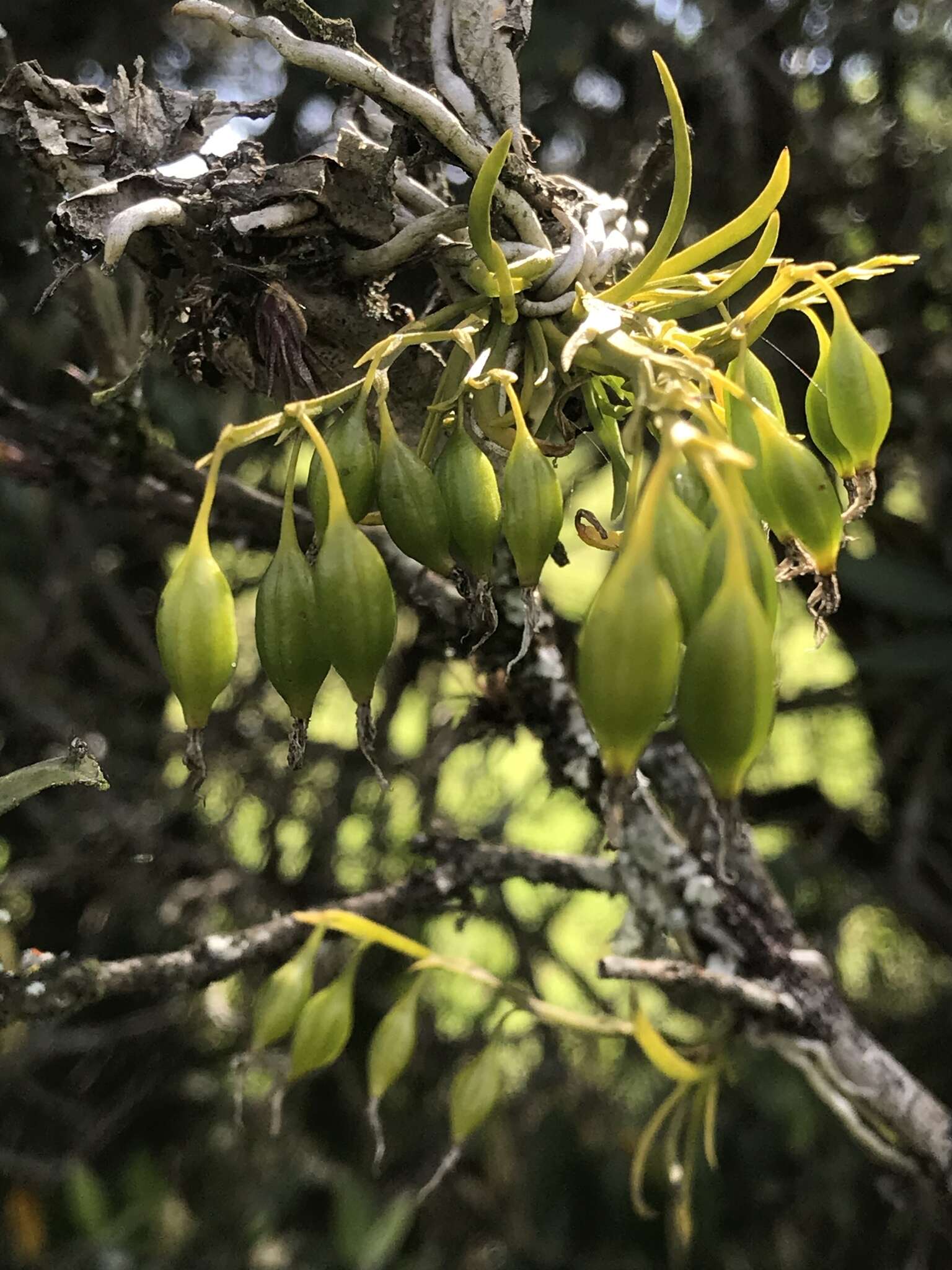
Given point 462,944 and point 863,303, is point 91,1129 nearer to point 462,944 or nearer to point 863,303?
point 462,944

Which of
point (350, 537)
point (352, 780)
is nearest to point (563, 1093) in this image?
point (352, 780)

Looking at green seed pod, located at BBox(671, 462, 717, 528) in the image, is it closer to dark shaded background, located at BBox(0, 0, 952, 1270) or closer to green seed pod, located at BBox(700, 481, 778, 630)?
green seed pod, located at BBox(700, 481, 778, 630)

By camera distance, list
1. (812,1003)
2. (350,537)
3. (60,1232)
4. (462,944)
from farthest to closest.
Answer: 1. (462,944)
2. (60,1232)
3. (812,1003)
4. (350,537)

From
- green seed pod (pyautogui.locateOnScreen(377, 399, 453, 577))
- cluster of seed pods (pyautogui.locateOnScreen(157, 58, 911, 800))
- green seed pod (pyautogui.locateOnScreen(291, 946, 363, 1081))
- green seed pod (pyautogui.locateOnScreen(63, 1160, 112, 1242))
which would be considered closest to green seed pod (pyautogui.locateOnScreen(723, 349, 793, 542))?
cluster of seed pods (pyautogui.locateOnScreen(157, 58, 911, 800))

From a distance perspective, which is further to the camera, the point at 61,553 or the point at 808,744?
the point at 808,744

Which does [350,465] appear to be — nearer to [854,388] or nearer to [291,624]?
[291,624]

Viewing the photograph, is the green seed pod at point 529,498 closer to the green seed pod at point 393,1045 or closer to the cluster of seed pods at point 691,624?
the cluster of seed pods at point 691,624

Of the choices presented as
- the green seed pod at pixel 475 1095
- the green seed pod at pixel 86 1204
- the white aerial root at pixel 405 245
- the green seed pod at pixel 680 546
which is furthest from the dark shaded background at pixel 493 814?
the green seed pod at pixel 680 546
